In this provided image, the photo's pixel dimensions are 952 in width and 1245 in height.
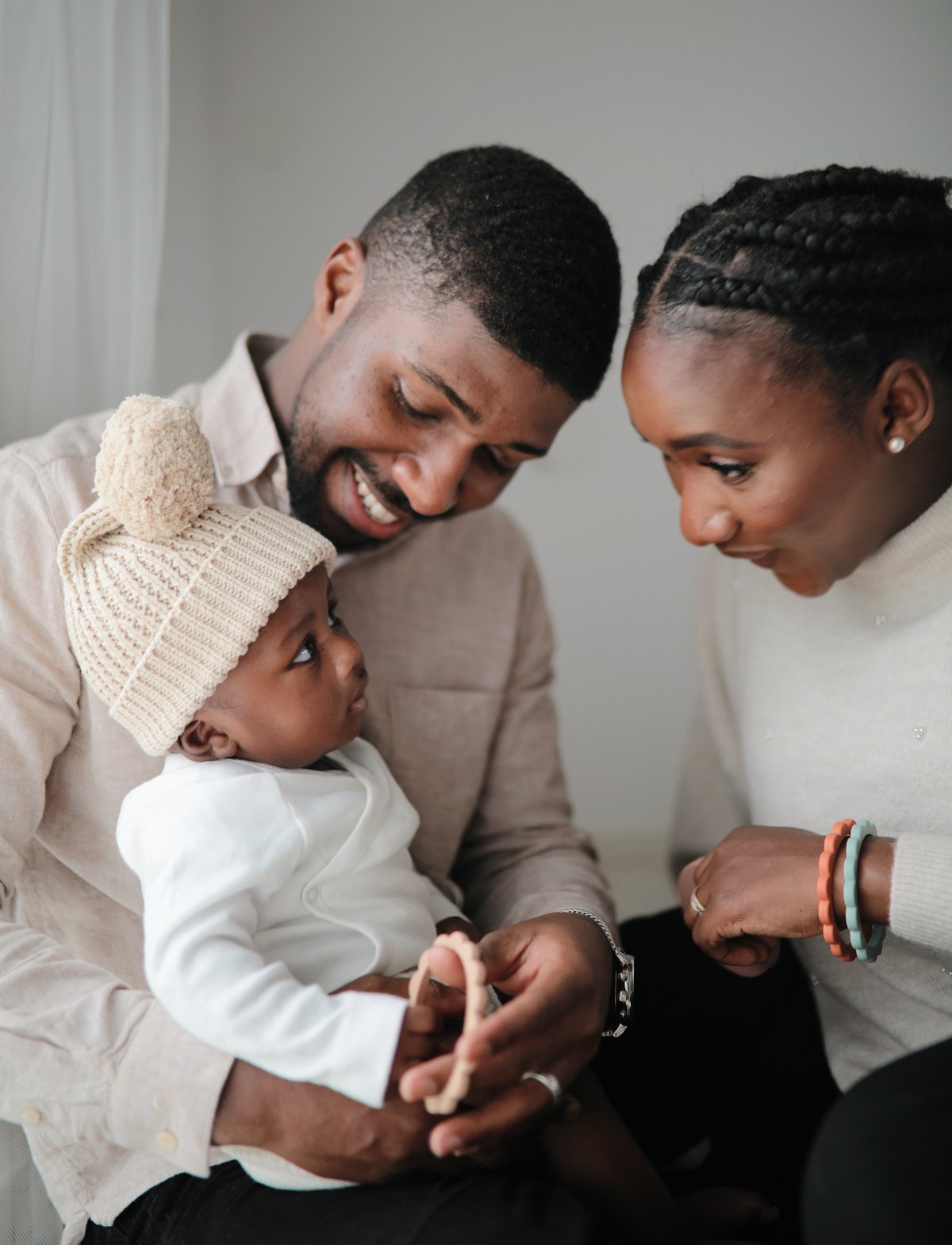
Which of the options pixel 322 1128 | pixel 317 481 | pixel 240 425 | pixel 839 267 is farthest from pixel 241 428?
pixel 322 1128

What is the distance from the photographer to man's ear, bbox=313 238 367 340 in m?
1.50

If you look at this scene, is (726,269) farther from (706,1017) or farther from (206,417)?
(706,1017)

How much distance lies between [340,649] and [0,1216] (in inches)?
30.7

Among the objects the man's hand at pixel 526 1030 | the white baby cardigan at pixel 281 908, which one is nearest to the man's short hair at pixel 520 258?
the white baby cardigan at pixel 281 908

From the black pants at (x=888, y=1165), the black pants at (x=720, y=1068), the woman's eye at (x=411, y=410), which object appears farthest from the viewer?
the black pants at (x=720, y=1068)

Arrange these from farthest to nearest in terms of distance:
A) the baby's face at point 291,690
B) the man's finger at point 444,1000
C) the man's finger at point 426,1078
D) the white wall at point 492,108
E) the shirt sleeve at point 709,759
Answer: the white wall at point 492,108 < the shirt sleeve at point 709,759 < the baby's face at point 291,690 < the man's finger at point 444,1000 < the man's finger at point 426,1078

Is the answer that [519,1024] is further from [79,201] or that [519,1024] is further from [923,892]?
[79,201]

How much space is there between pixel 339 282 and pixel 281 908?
2.84ft

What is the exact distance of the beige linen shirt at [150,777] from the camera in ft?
3.54

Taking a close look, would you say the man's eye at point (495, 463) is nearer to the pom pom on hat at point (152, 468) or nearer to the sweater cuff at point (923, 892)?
the pom pom on hat at point (152, 468)

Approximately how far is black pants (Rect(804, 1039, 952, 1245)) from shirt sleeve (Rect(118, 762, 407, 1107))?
0.39 meters

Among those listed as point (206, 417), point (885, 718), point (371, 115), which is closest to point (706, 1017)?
point (885, 718)

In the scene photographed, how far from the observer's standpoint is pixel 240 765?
1.18 metres

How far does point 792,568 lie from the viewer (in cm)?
147
